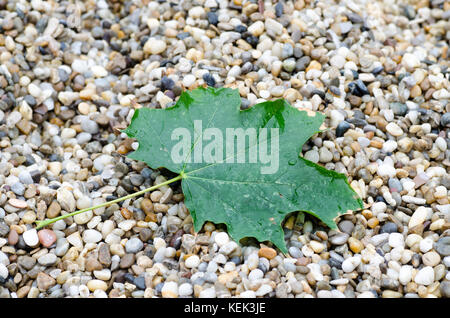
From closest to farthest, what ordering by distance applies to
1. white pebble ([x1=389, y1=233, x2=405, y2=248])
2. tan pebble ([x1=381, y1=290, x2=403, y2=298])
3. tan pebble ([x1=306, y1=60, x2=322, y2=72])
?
tan pebble ([x1=381, y1=290, x2=403, y2=298]), white pebble ([x1=389, y1=233, x2=405, y2=248]), tan pebble ([x1=306, y1=60, x2=322, y2=72])

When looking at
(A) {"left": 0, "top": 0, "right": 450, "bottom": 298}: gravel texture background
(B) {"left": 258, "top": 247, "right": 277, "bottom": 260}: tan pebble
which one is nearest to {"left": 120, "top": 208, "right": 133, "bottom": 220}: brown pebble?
(A) {"left": 0, "top": 0, "right": 450, "bottom": 298}: gravel texture background

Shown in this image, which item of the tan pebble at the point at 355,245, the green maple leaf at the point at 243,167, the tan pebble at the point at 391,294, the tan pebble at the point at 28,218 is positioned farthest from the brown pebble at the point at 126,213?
the tan pebble at the point at 391,294

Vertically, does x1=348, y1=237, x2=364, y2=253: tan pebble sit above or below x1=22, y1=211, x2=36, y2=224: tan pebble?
above

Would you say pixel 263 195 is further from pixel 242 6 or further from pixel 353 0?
pixel 353 0

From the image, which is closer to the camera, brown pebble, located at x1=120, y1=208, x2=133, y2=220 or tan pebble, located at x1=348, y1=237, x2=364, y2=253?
tan pebble, located at x1=348, y1=237, x2=364, y2=253

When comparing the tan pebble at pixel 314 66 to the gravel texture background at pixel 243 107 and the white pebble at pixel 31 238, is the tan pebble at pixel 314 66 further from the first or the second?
the white pebble at pixel 31 238

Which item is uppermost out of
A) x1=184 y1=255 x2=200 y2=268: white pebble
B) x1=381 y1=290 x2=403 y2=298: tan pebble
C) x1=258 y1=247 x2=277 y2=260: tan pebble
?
x1=258 y1=247 x2=277 y2=260: tan pebble

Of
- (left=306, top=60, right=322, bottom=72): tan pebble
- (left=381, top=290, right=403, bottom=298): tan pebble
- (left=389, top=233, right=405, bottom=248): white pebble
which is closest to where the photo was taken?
(left=381, top=290, right=403, bottom=298): tan pebble

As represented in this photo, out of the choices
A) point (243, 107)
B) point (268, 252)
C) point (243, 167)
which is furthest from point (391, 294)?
point (243, 107)

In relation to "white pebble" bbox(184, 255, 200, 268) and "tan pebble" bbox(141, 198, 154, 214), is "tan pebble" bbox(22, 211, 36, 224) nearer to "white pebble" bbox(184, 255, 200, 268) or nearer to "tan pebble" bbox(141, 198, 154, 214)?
"tan pebble" bbox(141, 198, 154, 214)

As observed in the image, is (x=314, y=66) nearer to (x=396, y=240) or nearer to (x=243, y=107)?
(x=243, y=107)
